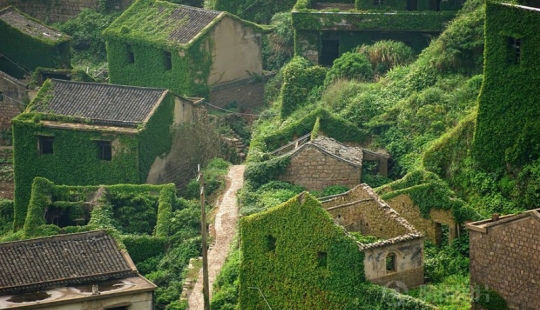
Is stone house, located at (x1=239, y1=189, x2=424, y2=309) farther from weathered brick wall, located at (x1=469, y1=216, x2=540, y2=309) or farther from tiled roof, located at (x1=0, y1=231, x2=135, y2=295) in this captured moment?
tiled roof, located at (x1=0, y1=231, x2=135, y2=295)

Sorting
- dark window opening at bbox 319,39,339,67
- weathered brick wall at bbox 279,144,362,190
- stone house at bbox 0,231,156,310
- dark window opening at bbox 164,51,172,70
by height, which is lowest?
stone house at bbox 0,231,156,310

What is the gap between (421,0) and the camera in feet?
245

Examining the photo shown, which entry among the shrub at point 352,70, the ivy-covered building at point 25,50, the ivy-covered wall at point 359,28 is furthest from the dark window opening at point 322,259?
the ivy-covered building at point 25,50

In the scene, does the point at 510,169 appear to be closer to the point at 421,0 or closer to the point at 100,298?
the point at 100,298

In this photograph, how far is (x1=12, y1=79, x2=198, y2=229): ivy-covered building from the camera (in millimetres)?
72000

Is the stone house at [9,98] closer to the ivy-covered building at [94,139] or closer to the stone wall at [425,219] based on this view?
the ivy-covered building at [94,139]

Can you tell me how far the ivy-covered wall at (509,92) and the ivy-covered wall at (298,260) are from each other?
23.8 feet

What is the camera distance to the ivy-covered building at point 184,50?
259ft

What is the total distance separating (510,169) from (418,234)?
549 centimetres

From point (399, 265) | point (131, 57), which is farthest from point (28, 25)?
point (399, 265)

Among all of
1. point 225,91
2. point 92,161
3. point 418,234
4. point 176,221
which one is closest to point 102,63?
point 225,91

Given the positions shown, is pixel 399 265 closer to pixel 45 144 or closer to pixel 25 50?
pixel 45 144

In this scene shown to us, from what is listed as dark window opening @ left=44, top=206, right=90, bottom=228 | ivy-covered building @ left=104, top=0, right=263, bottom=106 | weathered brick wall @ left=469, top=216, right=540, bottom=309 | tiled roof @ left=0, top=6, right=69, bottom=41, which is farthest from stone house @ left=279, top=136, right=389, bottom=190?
tiled roof @ left=0, top=6, right=69, bottom=41

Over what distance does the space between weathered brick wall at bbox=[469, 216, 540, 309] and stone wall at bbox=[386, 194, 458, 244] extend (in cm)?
458
